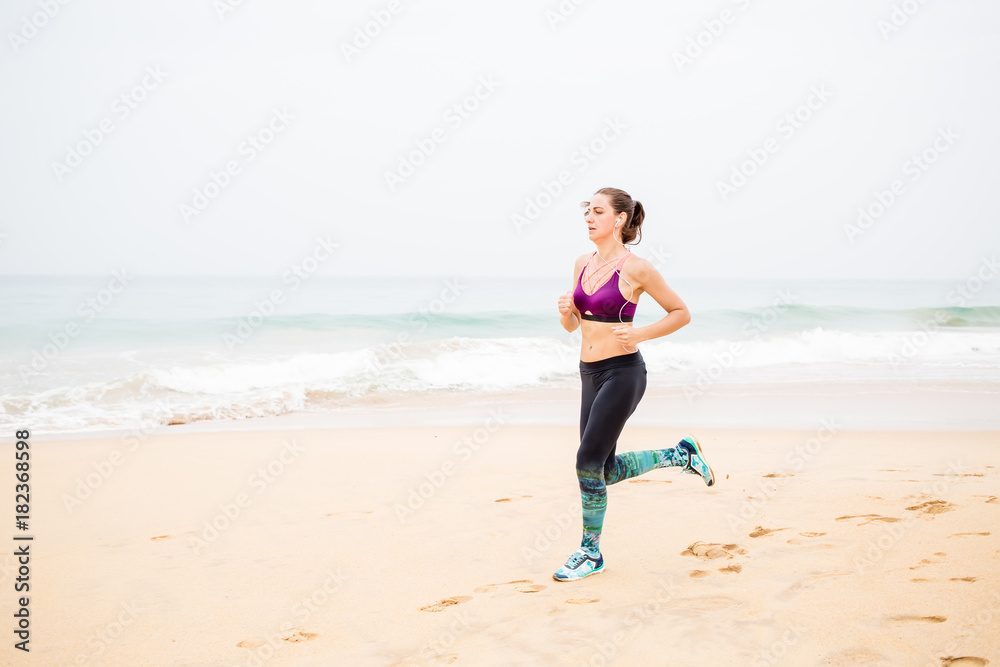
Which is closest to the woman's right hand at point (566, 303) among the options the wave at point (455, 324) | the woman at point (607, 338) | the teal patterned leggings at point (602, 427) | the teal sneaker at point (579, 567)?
the woman at point (607, 338)

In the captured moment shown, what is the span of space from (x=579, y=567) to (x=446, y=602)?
2.42 ft

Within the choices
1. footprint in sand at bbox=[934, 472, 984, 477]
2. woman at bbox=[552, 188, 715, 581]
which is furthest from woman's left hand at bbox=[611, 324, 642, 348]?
footprint in sand at bbox=[934, 472, 984, 477]

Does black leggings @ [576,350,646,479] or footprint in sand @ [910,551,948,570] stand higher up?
black leggings @ [576,350,646,479]

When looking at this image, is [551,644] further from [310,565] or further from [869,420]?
[869,420]

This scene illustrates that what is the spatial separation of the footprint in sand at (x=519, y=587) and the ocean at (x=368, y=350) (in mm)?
6965

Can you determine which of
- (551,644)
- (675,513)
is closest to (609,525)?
(675,513)

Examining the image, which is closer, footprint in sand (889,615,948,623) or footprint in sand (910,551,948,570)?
footprint in sand (889,615,948,623)

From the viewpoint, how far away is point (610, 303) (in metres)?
3.61

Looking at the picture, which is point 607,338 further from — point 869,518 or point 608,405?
point 869,518

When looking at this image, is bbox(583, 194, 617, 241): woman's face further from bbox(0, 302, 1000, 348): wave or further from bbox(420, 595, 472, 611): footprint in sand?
bbox(0, 302, 1000, 348): wave

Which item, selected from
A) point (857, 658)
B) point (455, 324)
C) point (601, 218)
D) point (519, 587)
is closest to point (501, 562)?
point (519, 587)

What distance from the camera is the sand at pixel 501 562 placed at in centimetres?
280

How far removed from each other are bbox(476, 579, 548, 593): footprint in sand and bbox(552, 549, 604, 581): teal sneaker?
13 cm

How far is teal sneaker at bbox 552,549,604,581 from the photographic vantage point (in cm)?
354
